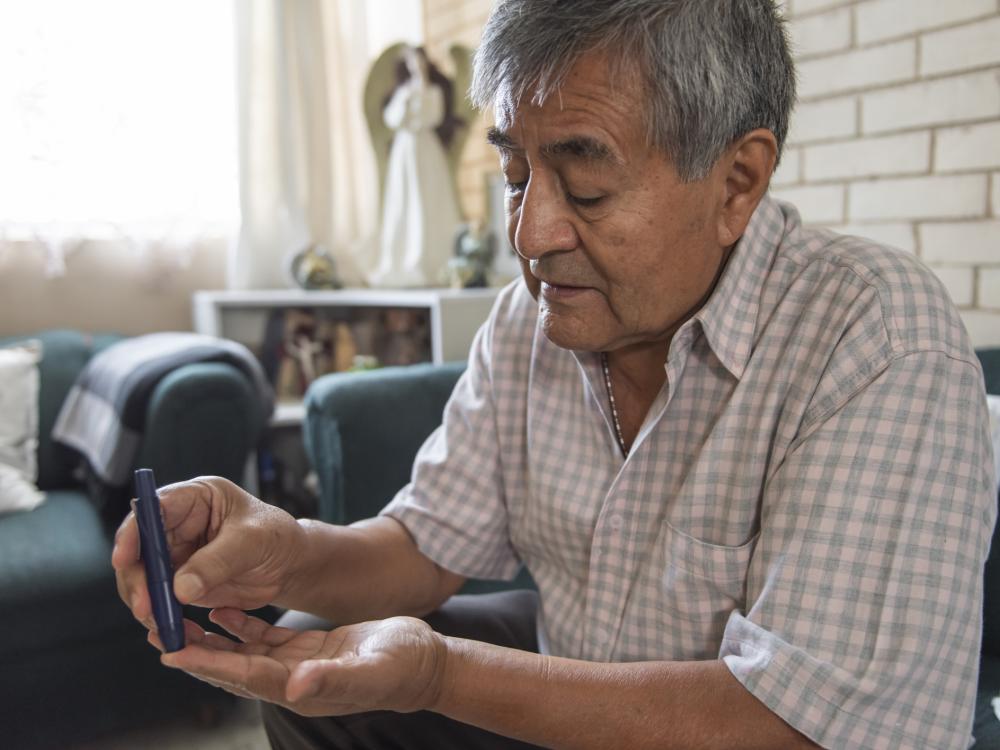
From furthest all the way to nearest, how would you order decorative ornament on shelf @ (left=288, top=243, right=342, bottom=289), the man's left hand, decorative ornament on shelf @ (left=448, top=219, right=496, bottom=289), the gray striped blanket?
decorative ornament on shelf @ (left=288, top=243, right=342, bottom=289)
decorative ornament on shelf @ (left=448, top=219, right=496, bottom=289)
the gray striped blanket
the man's left hand

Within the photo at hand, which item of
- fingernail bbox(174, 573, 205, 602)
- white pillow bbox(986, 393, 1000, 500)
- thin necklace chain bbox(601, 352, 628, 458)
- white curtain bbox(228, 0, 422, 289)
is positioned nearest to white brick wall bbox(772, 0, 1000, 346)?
white pillow bbox(986, 393, 1000, 500)

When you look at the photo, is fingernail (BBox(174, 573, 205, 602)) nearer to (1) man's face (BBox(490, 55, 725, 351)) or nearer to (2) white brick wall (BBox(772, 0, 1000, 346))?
(1) man's face (BBox(490, 55, 725, 351))

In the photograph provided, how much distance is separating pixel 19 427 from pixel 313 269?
89 centimetres

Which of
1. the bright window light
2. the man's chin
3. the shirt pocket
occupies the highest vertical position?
the bright window light

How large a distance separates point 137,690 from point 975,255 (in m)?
1.74

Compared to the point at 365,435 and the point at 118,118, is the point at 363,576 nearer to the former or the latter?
the point at 365,435

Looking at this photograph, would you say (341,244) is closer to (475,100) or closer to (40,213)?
→ (40,213)

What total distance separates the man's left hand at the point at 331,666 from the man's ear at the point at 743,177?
0.48 meters

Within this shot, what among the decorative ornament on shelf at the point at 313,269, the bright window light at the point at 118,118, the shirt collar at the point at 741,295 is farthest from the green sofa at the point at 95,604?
the shirt collar at the point at 741,295

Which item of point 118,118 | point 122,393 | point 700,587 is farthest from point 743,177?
point 118,118

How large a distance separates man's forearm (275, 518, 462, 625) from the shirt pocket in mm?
316

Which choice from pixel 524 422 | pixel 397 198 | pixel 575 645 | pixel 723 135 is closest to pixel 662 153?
pixel 723 135

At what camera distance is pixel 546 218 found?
774 mm

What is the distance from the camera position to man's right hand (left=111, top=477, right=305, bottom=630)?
2.26 ft
